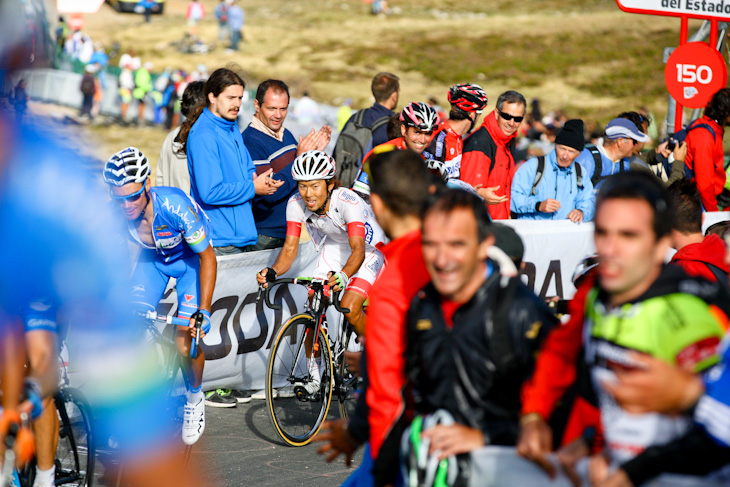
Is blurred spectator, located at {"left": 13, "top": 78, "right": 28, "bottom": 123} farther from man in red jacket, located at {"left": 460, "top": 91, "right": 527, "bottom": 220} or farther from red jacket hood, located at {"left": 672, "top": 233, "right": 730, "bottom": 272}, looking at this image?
man in red jacket, located at {"left": 460, "top": 91, "right": 527, "bottom": 220}

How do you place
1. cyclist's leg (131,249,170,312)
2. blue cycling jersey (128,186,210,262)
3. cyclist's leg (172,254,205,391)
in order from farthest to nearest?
cyclist's leg (131,249,170,312) → cyclist's leg (172,254,205,391) → blue cycling jersey (128,186,210,262)

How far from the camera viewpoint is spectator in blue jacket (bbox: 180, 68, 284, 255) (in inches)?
271

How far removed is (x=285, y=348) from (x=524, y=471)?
13.6 ft

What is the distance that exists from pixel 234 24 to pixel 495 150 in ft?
163

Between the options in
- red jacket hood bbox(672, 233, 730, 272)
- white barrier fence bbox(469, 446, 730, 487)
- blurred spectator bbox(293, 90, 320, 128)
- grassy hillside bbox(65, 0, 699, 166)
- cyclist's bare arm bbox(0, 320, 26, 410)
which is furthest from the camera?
grassy hillside bbox(65, 0, 699, 166)

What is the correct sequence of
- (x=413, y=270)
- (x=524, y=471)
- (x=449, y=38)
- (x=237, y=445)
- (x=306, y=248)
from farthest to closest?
(x=449, y=38)
(x=306, y=248)
(x=237, y=445)
(x=413, y=270)
(x=524, y=471)

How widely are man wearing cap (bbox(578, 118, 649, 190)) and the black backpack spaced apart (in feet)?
6.89

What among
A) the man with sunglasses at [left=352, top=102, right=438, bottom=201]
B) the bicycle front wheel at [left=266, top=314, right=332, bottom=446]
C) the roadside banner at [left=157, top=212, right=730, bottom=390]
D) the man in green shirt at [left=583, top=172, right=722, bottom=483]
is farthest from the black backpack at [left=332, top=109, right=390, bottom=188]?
the man in green shirt at [left=583, top=172, right=722, bottom=483]

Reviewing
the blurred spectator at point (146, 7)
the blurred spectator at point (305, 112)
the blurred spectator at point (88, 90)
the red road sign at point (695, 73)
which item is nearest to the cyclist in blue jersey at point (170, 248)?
the red road sign at point (695, 73)

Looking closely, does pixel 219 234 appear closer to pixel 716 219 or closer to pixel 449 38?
pixel 716 219

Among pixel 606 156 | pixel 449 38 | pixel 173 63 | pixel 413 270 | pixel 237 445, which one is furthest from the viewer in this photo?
pixel 449 38

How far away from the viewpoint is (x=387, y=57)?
5597 centimetres

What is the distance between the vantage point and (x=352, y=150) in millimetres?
8453

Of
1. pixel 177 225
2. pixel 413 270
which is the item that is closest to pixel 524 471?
pixel 413 270
